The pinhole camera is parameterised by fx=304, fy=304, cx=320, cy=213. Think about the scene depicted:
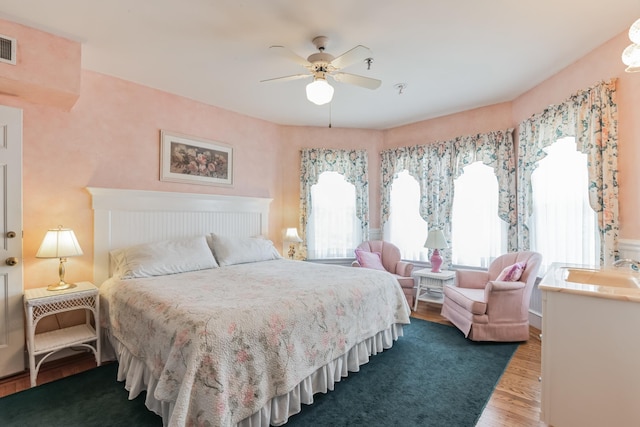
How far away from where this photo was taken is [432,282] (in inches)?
164

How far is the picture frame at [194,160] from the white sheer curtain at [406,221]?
270 centimetres

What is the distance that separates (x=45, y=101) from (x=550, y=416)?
14.8 feet

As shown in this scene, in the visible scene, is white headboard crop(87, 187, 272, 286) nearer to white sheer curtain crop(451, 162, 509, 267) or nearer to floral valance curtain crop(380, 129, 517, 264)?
floral valance curtain crop(380, 129, 517, 264)

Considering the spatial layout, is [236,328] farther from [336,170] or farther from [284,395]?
[336,170]

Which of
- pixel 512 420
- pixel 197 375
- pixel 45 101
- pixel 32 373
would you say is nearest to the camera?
pixel 197 375

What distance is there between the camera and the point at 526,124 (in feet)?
12.1

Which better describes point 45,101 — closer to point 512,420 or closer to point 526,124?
point 512,420

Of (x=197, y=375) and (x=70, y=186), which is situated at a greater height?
(x=70, y=186)

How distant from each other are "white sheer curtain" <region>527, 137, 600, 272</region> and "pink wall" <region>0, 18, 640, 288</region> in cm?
44

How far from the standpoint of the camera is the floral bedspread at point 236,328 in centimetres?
158

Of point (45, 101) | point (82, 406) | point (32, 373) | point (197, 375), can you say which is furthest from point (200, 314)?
point (45, 101)

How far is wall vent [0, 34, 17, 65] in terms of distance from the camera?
7.45 ft

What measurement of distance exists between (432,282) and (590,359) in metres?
2.51

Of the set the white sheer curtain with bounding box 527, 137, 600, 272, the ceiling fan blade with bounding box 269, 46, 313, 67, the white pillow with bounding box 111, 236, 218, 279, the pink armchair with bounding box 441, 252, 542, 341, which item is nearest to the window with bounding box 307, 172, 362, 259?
the white pillow with bounding box 111, 236, 218, 279
